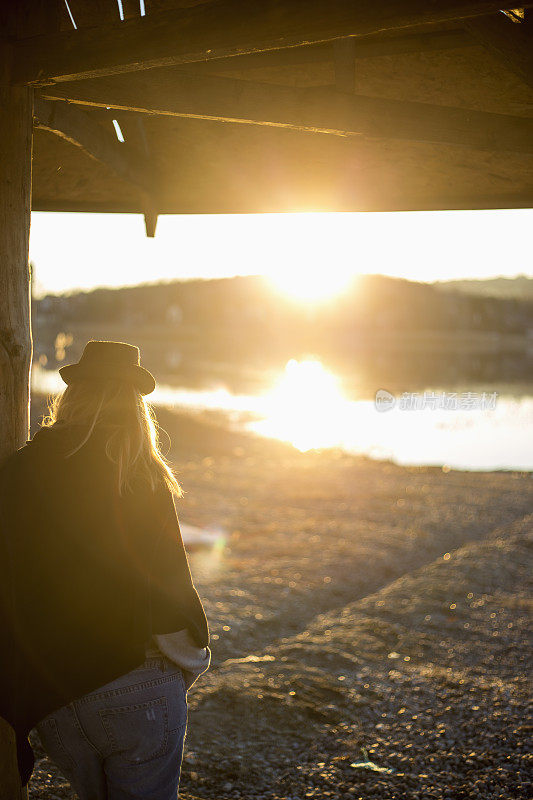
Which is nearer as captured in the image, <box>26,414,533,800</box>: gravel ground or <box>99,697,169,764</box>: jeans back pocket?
<box>99,697,169,764</box>: jeans back pocket

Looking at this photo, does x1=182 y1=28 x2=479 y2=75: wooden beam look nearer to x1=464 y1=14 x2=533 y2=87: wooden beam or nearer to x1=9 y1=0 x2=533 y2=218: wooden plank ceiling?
x1=9 y1=0 x2=533 y2=218: wooden plank ceiling

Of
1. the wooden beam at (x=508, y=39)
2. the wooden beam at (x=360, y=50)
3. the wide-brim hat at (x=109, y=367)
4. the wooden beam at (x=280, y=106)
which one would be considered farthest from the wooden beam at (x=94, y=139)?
the wooden beam at (x=508, y=39)

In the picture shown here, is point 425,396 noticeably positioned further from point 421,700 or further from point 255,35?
point 255,35

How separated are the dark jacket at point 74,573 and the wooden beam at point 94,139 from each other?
6.71 feet

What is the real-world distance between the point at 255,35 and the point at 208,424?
18.7 m

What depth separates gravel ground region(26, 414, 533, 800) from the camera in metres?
4.07

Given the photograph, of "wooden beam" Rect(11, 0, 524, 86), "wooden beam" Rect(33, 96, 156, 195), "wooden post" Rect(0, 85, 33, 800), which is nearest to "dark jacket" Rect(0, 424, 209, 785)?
"wooden post" Rect(0, 85, 33, 800)

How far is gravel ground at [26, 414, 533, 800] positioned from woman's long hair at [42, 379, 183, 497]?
2.66 meters

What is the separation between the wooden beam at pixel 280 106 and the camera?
123 inches

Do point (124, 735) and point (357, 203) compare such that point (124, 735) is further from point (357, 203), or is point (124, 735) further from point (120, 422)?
point (357, 203)

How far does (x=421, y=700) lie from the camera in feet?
16.4

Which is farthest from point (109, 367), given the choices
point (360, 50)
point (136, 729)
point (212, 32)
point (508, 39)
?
point (360, 50)

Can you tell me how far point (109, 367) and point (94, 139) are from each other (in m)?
2.25

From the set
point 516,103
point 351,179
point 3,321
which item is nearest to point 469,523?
Answer: point 351,179
